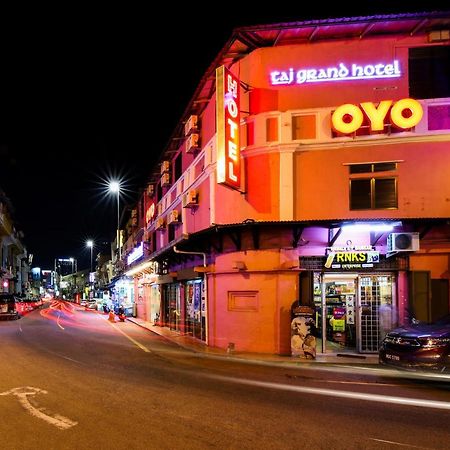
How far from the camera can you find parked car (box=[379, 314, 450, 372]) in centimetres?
1077

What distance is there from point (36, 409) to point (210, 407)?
9.07 ft

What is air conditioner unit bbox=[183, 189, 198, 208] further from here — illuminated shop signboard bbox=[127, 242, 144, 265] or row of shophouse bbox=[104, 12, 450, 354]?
illuminated shop signboard bbox=[127, 242, 144, 265]

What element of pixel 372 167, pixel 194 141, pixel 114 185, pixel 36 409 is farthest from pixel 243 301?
pixel 114 185

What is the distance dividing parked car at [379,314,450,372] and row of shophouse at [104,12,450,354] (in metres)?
3.85

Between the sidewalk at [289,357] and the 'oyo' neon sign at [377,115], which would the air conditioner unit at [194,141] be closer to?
the 'oyo' neon sign at [377,115]

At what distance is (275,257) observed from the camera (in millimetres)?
16641

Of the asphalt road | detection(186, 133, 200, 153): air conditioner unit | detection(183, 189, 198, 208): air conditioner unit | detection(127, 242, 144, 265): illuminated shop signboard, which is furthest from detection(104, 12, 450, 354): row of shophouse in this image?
detection(127, 242, 144, 265): illuminated shop signboard

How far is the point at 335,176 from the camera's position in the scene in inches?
648

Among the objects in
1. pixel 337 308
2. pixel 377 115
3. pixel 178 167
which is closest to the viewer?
pixel 377 115

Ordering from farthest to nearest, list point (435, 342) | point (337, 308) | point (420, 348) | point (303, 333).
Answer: point (337, 308), point (303, 333), point (420, 348), point (435, 342)

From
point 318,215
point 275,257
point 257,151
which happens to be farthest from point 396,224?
point 257,151

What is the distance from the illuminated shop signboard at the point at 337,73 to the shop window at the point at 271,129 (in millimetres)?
1248

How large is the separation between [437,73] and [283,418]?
1255cm

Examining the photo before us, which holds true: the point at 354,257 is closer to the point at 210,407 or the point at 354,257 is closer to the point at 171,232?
the point at 210,407
